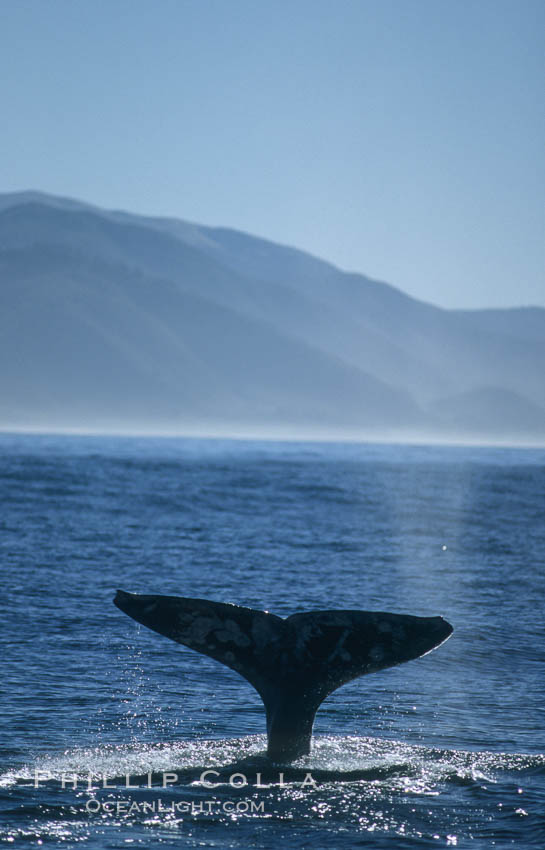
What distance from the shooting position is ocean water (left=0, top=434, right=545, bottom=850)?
1005cm

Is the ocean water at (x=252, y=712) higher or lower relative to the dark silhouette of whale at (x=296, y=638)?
lower

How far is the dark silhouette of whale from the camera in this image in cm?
1047

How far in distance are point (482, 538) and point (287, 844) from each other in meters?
33.3

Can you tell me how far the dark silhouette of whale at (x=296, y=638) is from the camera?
10469 mm

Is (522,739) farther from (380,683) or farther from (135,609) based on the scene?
(135,609)

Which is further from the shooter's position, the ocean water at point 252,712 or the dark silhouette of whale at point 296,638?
the dark silhouette of whale at point 296,638

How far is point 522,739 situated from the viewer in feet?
42.9

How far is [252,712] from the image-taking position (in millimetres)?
14367

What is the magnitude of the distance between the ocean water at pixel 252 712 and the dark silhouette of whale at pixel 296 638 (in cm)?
110

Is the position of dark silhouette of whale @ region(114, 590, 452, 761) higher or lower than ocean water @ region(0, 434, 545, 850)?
higher

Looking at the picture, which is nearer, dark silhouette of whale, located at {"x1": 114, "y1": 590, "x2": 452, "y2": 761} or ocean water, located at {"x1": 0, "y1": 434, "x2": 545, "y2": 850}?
ocean water, located at {"x1": 0, "y1": 434, "x2": 545, "y2": 850}

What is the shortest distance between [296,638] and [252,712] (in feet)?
13.1

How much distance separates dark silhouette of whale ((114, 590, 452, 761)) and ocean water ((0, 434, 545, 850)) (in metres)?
1.10

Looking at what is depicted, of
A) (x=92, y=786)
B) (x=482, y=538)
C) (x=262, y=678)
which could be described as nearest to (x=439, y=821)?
(x=262, y=678)
